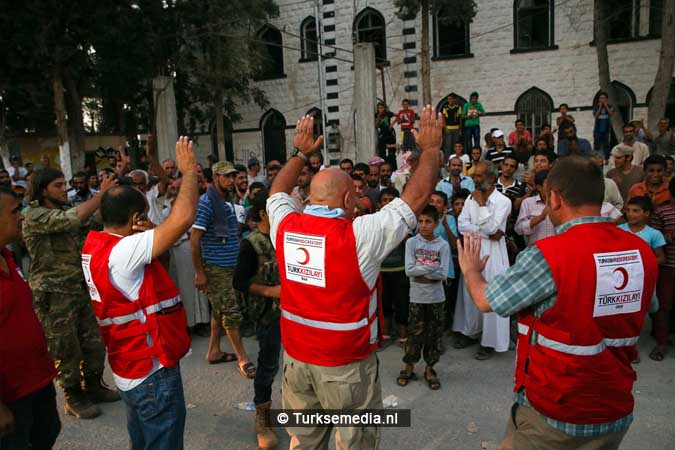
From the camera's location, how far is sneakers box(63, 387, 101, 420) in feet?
14.8

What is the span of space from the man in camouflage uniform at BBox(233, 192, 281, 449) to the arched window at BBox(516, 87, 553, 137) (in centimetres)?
1638

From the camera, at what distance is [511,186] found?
22.2ft

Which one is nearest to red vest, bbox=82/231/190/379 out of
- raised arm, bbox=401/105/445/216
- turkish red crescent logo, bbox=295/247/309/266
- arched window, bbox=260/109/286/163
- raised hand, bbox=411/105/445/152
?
turkish red crescent logo, bbox=295/247/309/266

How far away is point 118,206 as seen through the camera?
2.96 meters

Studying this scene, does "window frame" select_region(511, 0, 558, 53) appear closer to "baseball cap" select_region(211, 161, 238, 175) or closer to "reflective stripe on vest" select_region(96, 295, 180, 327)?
"baseball cap" select_region(211, 161, 238, 175)

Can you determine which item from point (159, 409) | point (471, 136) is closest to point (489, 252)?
point (159, 409)

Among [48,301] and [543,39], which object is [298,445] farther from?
[543,39]

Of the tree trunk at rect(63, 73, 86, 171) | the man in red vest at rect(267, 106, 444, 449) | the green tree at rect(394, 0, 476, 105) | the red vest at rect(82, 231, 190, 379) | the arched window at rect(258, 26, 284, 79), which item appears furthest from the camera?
the arched window at rect(258, 26, 284, 79)

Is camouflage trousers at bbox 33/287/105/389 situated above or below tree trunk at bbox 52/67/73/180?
below

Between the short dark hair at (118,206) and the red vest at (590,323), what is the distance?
2.17m

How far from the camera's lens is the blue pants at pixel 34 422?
2750 mm

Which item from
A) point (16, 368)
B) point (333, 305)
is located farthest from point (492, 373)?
point (16, 368)

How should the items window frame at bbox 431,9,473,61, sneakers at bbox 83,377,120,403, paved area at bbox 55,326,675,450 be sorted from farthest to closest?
1. window frame at bbox 431,9,473,61
2. sneakers at bbox 83,377,120,403
3. paved area at bbox 55,326,675,450

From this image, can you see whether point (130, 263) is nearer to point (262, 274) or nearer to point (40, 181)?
point (262, 274)
